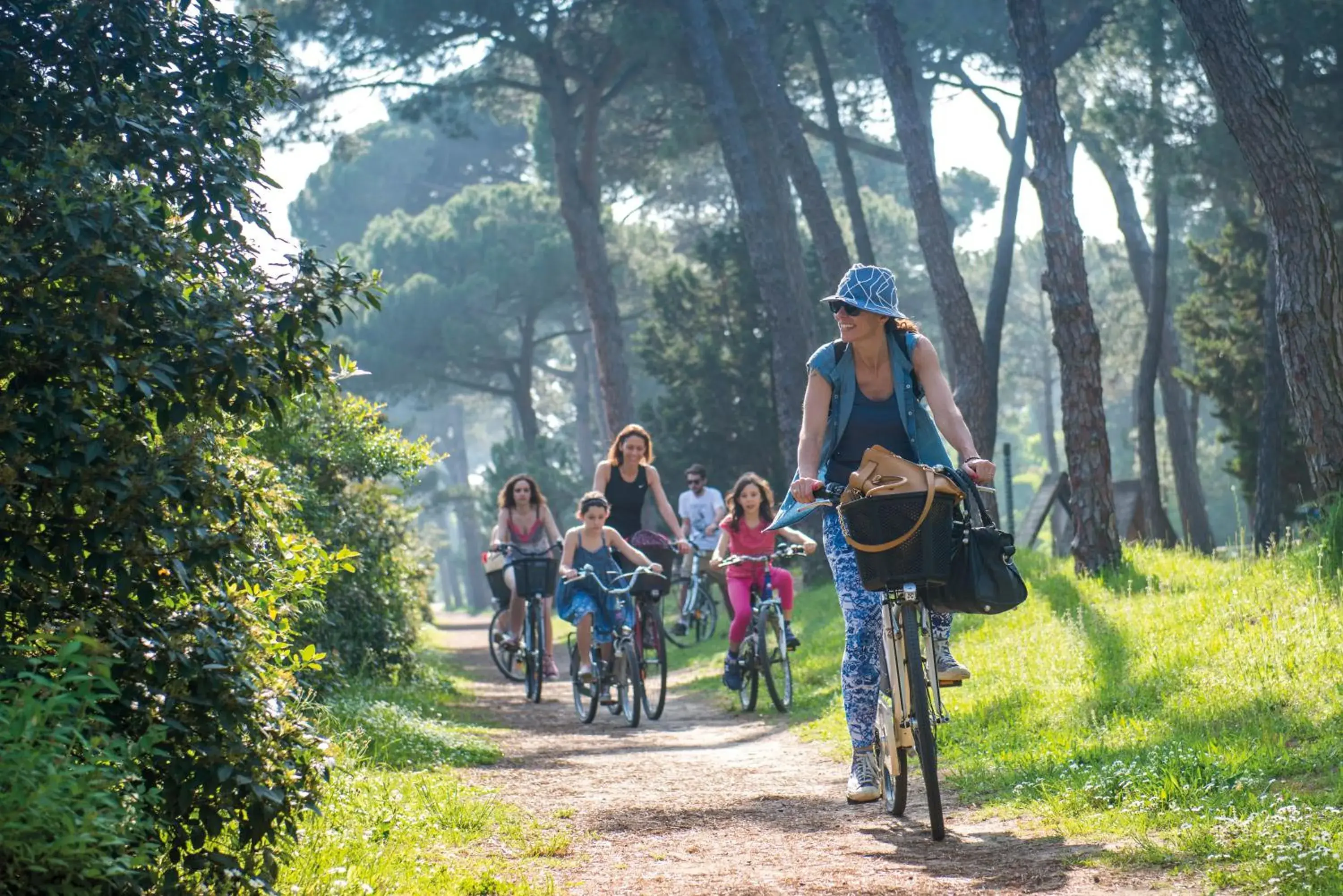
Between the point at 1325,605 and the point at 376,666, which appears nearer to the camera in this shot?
the point at 1325,605

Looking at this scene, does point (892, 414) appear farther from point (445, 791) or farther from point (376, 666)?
point (376, 666)

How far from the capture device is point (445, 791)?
22.4ft

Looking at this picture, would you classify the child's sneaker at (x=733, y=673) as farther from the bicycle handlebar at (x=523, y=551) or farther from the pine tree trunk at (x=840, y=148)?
the pine tree trunk at (x=840, y=148)

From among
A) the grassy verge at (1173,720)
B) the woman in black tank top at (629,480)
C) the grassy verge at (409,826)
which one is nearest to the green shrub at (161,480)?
the grassy verge at (409,826)

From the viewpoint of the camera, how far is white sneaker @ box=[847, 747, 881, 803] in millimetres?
6004

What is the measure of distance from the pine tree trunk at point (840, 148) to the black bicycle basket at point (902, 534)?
62.0 ft

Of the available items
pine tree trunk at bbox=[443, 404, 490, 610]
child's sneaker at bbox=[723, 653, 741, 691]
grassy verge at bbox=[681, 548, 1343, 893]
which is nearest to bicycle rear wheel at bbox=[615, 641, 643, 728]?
child's sneaker at bbox=[723, 653, 741, 691]

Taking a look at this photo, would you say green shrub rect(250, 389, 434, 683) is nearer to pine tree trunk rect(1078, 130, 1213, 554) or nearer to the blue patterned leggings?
the blue patterned leggings

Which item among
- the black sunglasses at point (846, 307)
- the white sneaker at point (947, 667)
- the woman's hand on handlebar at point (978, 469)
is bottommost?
the white sneaker at point (947, 667)

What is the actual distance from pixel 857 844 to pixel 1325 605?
363 centimetres

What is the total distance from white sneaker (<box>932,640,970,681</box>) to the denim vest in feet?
2.32

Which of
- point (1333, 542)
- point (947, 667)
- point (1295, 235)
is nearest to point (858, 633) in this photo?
point (947, 667)

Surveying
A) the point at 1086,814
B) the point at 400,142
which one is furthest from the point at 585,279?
the point at 400,142

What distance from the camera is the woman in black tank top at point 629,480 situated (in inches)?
490
